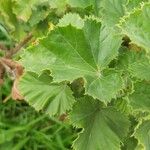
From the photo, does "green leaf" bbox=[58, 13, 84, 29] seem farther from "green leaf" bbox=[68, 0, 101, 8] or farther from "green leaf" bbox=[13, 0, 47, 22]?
"green leaf" bbox=[13, 0, 47, 22]

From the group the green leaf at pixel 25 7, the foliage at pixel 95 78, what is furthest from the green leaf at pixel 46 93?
the green leaf at pixel 25 7

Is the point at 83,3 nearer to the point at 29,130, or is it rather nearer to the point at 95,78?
the point at 95,78

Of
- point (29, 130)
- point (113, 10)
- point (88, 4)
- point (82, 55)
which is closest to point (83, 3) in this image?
point (88, 4)

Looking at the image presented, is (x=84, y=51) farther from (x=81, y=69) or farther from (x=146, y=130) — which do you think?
(x=146, y=130)

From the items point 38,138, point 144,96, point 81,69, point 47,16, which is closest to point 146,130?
point 144,96

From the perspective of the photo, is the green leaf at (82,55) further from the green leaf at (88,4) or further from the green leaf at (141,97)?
the green leaf at (88,4)

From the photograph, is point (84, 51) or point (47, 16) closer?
point (84, 51)
